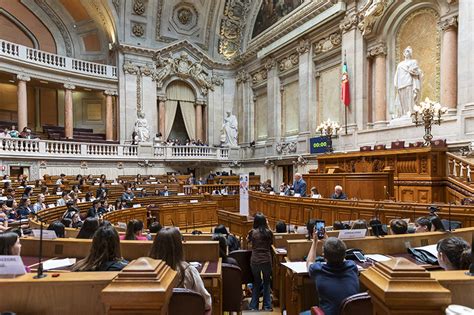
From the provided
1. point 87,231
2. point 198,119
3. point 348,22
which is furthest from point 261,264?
point 198,119

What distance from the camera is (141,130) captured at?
18.9m

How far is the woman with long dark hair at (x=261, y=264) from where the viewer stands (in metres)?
4.33

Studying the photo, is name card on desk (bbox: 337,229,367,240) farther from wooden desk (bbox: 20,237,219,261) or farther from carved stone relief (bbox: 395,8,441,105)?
carved stone relief (bbox: 395,8,441,105)

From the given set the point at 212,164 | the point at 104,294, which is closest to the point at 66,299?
the point at 104,294

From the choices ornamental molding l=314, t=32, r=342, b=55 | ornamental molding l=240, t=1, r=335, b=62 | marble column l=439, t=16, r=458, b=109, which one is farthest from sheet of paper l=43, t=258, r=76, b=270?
ornamental molding l=240, t=1, r=335, b=62

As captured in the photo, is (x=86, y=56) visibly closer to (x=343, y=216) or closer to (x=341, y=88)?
(x=341, y=88)

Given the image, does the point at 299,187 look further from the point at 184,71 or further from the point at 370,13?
the point at 184,71

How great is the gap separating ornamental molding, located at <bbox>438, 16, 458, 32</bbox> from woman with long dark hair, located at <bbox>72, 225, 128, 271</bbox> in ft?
37.4

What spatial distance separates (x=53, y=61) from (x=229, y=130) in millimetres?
10514

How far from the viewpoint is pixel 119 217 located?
28.2 ft

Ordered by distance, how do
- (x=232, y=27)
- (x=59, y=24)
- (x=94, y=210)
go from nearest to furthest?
(x=94, y=210) → (x=59, y=24) → (x=232, y=27)

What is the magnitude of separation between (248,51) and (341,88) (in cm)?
823

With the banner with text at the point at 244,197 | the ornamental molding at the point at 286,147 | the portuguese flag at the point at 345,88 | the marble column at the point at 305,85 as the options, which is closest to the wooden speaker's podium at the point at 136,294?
the banner with text at the point at 244,197

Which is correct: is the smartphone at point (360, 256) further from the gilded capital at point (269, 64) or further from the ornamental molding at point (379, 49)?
the gilded capital at point (269, 64)
